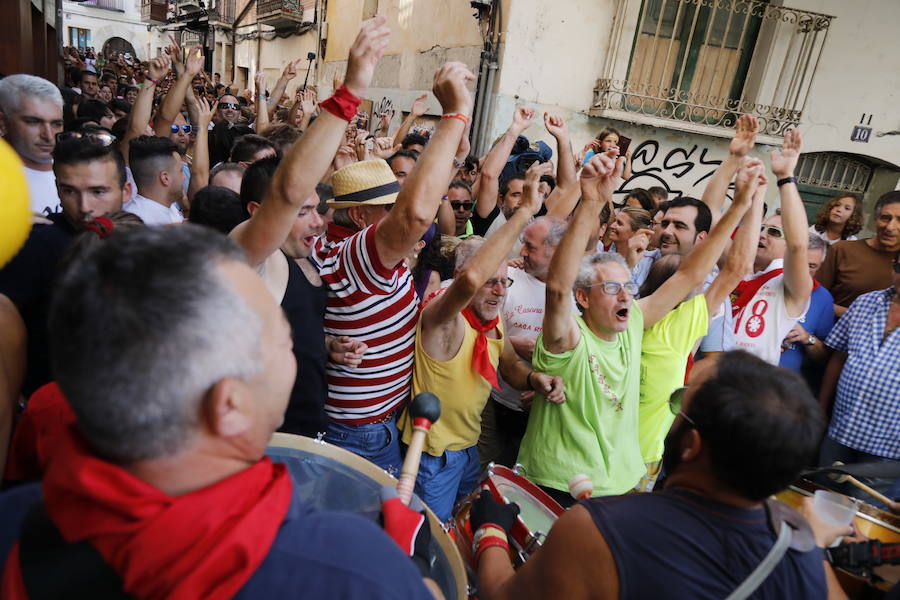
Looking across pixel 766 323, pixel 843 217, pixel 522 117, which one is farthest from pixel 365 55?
pixel 843 217

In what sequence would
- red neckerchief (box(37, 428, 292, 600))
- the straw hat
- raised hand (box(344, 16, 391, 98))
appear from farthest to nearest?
the straw hat, raised hand (box(344, 16, 391, 98)), red neckerchief (box(37, 428, 292, 600))

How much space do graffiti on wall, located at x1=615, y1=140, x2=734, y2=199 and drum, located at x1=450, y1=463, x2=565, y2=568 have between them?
324 inches

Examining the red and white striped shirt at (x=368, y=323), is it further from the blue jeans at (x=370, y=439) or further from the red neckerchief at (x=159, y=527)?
the red neckerchief at (x=159, y=527)

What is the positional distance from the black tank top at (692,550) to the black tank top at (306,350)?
1182 mm

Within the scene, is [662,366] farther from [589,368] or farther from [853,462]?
[853,462]

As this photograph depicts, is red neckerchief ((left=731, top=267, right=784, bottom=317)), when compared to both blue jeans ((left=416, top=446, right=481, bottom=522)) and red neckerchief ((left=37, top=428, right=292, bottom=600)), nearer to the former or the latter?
blue jeans ((left=416, top=446, right=481, bottom=522))

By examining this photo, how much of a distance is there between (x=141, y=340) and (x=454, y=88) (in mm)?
1609

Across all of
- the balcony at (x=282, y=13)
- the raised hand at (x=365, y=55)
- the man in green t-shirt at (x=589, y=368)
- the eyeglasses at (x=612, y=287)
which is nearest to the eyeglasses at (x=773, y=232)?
the man in green t-shirt at (x=589, y=368)

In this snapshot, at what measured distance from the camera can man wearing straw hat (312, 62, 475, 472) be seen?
1888 mm

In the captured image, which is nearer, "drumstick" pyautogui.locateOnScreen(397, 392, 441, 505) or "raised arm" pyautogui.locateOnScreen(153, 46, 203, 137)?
"drumstick" pyautogui.locateOnScreen(397, 392, 441, 505)

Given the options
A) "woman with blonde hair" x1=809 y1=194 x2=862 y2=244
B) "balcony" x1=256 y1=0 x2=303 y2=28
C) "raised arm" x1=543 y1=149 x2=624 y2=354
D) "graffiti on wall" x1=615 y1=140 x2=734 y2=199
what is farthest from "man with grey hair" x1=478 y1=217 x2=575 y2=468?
"balcony" x1=256 y1=0 x2=303 y2=28

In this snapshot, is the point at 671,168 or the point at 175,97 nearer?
the point at 175,97

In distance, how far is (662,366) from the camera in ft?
8.97

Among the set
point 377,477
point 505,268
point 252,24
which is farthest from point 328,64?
point 377,477
